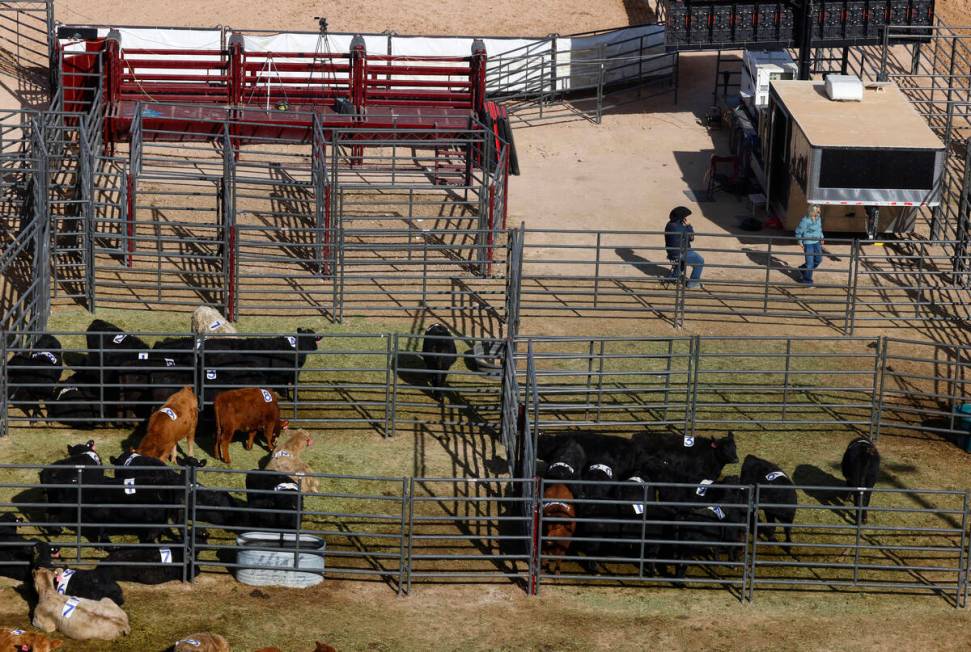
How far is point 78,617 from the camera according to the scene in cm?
1510

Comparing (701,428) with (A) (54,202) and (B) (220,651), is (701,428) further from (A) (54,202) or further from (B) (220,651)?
(A) (54,202)

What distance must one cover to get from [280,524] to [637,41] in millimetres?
17246

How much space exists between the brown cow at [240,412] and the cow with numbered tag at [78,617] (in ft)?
11.8

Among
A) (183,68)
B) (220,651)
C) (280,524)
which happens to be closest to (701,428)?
(280,524)

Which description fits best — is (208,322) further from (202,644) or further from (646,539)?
(202,644)

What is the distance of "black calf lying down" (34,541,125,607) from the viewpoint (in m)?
15.3

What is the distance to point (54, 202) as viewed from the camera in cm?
2288

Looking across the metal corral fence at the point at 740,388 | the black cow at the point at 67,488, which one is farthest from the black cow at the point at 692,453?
the black cow at the point at 67,488

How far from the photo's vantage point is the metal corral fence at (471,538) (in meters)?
16.2

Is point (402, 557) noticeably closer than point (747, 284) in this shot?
Yes

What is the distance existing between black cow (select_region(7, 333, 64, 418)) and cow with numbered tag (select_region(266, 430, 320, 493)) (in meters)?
2.83

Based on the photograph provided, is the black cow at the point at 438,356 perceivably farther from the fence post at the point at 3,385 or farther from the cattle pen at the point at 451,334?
the fence post at the point at 3,385

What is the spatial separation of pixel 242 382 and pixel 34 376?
7.71 ft

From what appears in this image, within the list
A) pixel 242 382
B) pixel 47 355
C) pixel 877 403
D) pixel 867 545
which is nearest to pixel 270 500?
pixel 242 382
